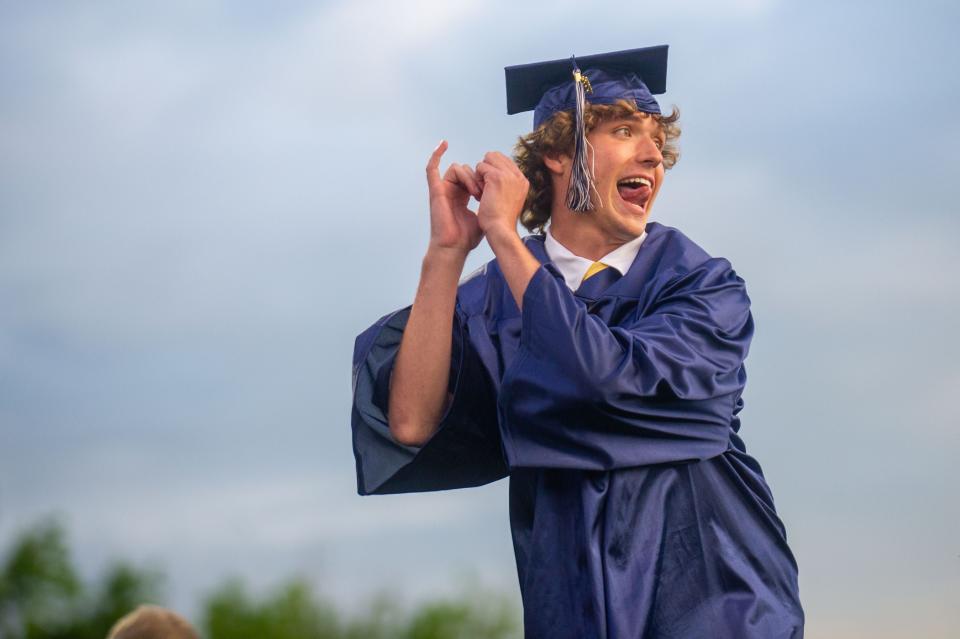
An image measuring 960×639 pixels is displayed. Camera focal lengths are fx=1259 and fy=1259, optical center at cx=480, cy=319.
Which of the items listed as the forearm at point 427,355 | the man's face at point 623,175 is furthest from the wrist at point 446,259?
the man's face at point 623,175

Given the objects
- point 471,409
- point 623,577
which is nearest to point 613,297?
point 471,409

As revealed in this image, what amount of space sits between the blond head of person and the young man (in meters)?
0.70

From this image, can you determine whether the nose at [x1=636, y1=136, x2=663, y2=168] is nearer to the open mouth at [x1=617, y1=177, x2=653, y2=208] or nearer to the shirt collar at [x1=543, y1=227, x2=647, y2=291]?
the open mouth at [x1=617, y1=177, x2=653, y2=208]

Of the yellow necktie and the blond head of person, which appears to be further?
the yellow necktie

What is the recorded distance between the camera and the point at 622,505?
9.52 feet

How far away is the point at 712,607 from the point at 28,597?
19.6m

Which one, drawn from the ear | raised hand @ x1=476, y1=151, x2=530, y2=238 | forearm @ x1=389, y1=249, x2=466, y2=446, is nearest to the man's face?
the ear

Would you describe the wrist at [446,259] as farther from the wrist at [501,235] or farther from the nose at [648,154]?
the nose at [648,154]

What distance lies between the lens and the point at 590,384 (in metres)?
2.74

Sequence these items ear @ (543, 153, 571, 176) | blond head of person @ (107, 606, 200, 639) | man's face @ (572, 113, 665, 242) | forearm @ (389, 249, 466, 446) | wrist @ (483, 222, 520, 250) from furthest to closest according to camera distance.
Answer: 1. ear @ (543, 153, 571, 176)
2. man's face @ (572, 113, 665, 242)
3. forearm @ (389, 249, 466, 446)
4. wrist @ (483, 222, 520, 250)
5. blond head of person @ (107, 606, 200, 639)

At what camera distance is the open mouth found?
10.9 ft

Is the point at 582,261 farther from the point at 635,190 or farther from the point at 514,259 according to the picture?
the point at 514,259

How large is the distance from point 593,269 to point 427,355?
0.49 m

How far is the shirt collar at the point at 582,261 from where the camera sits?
10.7 ft
